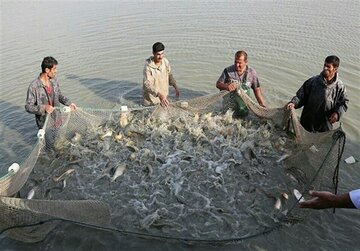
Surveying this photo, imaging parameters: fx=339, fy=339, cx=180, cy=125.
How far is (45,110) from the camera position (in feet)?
20.9

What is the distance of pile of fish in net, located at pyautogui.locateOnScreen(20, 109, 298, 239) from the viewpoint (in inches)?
210

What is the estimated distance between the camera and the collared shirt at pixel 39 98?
643 cm

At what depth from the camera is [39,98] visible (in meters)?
6.60

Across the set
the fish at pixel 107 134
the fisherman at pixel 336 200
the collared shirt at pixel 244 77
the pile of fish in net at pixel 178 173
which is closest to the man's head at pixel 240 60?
the collared shirt at pixel 244 77

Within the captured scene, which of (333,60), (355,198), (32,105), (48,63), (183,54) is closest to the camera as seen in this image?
(355,198)

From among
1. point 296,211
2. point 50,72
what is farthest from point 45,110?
point 296,211

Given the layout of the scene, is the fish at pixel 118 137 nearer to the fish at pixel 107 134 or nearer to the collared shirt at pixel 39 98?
the fish at pixel 107 134

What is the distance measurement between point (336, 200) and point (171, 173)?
394 cm

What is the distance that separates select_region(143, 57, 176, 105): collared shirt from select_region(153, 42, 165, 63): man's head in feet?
0.62

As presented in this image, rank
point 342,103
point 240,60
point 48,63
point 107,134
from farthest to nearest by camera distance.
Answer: point 107,134
point 240,60
point 48,63
point 342,103

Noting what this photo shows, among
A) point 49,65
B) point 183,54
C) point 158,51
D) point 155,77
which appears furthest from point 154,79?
point 183,54

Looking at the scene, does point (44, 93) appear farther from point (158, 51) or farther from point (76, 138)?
point (158, 51)

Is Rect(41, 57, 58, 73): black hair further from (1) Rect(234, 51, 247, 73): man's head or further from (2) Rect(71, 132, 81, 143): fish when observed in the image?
(1) Rect(234, 51, 247, 73): man's head

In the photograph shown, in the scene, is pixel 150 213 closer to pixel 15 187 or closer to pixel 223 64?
pixel 15 187
